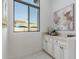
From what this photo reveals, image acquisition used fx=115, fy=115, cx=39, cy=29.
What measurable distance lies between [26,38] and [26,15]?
1.17 meters

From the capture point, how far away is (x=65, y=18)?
498cm

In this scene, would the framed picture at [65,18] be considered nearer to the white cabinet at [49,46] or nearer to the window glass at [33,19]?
the white cabinet at [49,46]

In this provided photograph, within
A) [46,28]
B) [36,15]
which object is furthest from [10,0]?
[46,28]

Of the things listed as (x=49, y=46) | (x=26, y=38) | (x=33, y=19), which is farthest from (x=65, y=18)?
(x=26, y=38)

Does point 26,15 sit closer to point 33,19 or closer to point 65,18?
point 33,19

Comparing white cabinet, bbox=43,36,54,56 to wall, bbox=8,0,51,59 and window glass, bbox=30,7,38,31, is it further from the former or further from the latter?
window glass, bbox=30,7,38,31

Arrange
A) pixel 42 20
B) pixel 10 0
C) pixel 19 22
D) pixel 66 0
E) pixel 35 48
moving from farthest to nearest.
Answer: pixel 42 20 → pixel 35 48 → pixel 19 22 → pixel 66 0 → pixel 10 0

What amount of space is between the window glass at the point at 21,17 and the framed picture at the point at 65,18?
5.17 feet

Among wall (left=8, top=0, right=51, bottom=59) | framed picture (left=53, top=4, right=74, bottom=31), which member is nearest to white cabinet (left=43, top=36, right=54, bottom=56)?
wall (left=8, top=0, right=51, bottom=59)

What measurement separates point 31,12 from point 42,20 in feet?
2.80

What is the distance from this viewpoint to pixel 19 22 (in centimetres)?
537

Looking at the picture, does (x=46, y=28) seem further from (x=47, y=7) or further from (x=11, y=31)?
(x=11, y=31)

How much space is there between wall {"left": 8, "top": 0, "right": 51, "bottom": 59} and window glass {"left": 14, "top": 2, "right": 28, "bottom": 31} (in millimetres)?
337

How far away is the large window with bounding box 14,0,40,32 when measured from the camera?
17.2 feet
